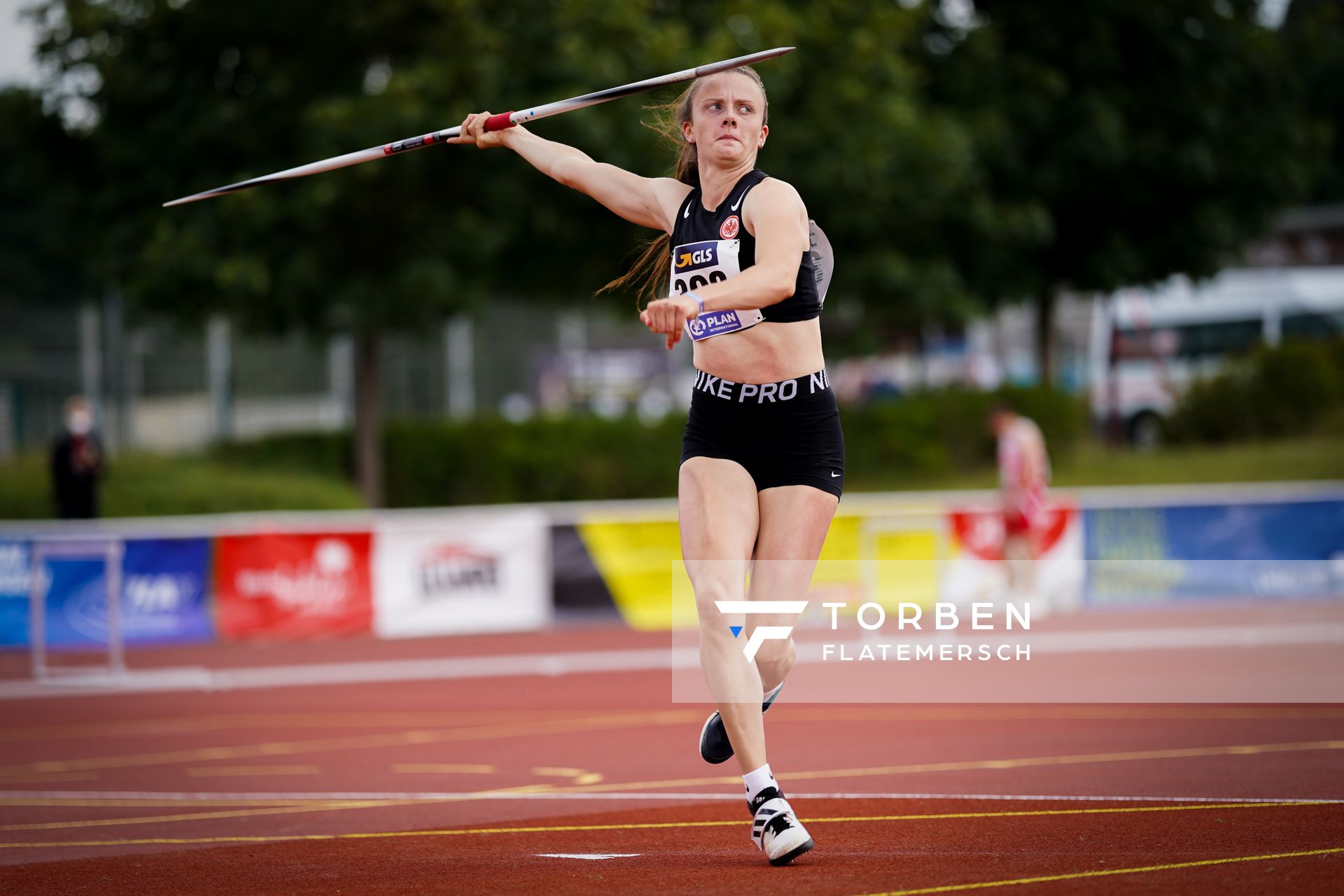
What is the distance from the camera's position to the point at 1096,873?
187 inches

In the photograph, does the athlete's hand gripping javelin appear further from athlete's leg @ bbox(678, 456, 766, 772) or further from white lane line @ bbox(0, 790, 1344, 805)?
white lane line @ bbox(0, 790, 1344, 805)

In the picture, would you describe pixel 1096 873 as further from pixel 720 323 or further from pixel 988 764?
pixel 988 764

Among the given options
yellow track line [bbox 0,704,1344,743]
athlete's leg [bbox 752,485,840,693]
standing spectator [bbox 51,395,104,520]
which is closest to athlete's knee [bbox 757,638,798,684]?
athlete's leg [bbox 752,485,840,693]

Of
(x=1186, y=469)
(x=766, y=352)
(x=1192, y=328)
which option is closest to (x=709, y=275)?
(x=766, y=352)

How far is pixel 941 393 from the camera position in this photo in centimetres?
2733

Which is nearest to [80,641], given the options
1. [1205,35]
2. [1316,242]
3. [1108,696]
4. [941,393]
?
[1108,696]

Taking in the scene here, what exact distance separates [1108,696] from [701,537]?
7.08 metres

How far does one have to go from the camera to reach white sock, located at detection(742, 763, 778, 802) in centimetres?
501

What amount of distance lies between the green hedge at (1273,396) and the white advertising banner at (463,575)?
59.6 feet

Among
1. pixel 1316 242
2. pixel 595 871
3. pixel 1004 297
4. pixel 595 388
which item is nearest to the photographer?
pixel 595 871

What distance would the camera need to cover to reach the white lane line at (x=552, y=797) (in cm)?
655

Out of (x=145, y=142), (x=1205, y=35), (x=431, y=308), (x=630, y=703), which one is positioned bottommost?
(x=630, y=703)

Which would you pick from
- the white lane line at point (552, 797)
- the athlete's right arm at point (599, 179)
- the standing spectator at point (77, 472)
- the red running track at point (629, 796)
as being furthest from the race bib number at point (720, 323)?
the standing spectator at point (77, 472)

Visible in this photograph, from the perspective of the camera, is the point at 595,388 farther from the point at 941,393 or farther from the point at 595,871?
the point at 595,871
